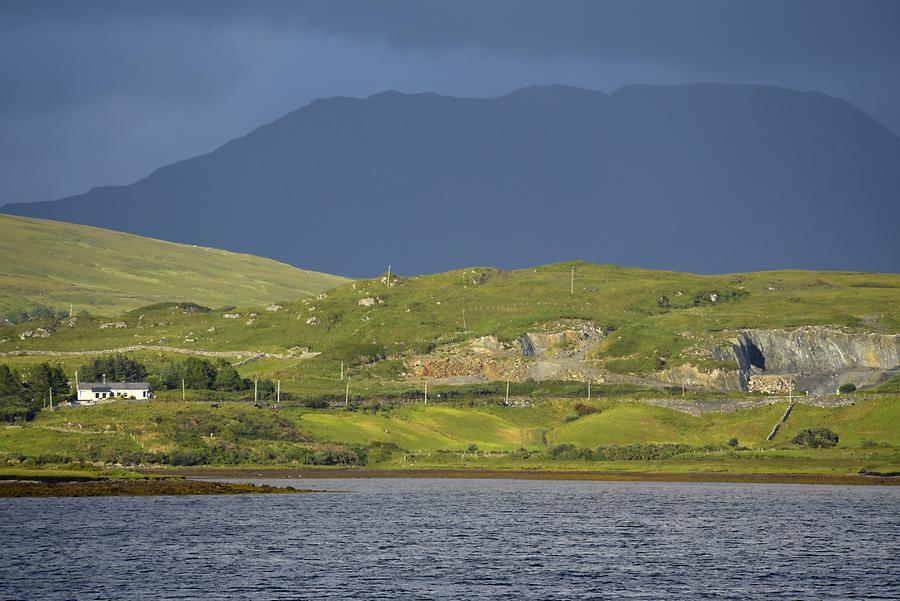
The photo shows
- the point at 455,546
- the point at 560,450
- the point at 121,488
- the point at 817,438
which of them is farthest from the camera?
the point at 560,450

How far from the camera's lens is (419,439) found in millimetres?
188250

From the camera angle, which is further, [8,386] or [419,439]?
[8,386]

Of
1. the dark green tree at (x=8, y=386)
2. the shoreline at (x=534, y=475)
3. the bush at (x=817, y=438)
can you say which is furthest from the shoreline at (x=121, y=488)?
the bush at (x=817, y=438)

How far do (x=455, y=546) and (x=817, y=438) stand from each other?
94.4 meters

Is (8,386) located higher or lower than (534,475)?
higher

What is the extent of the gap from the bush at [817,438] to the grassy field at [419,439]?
1845 mm

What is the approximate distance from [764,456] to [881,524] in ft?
199

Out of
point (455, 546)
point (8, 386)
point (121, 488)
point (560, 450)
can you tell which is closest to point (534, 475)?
point (560, 450)

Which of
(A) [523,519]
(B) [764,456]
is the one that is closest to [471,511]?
(A) [523,519]

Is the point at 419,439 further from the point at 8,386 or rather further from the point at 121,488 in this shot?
the point at 121,488

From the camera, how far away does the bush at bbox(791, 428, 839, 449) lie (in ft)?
584

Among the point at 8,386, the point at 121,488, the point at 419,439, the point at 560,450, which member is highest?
the point at 8,386

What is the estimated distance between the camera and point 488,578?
81938 mm

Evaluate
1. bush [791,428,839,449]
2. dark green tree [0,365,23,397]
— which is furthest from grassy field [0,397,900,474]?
dark green tree [0,365,23,397]
